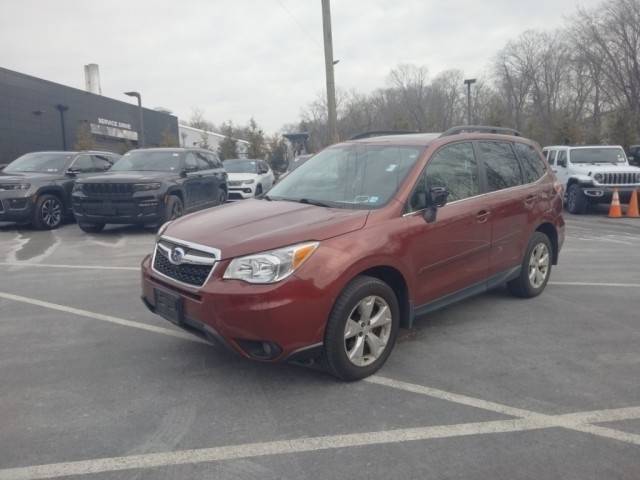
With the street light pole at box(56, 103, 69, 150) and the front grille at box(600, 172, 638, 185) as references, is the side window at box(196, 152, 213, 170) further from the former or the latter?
the street light pole at box(56, 103, 69, 150)

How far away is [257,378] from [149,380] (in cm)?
76

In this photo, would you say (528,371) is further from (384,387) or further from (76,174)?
(76,174)

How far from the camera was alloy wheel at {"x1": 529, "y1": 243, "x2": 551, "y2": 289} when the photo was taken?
232 inches

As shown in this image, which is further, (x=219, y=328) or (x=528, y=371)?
(x=528, y=371)

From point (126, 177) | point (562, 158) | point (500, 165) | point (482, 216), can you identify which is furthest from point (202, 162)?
point (562, 158)

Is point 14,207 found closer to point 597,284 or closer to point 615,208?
point 597,284

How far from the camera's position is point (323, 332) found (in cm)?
361

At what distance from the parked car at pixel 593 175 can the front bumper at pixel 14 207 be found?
13.7m

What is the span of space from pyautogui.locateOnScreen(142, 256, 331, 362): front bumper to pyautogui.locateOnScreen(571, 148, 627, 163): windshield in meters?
14.8

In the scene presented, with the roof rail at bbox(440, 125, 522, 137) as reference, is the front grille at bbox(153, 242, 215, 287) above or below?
below

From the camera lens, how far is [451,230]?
15.0 ft

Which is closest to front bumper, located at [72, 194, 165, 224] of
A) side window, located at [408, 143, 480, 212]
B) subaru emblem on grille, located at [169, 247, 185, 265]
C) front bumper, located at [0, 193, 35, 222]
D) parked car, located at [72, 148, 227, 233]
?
parked car, located at [72, 148, 227, 233]

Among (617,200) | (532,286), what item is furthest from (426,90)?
(532,286)

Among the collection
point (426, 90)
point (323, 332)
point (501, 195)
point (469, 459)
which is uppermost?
point (426, 90)
